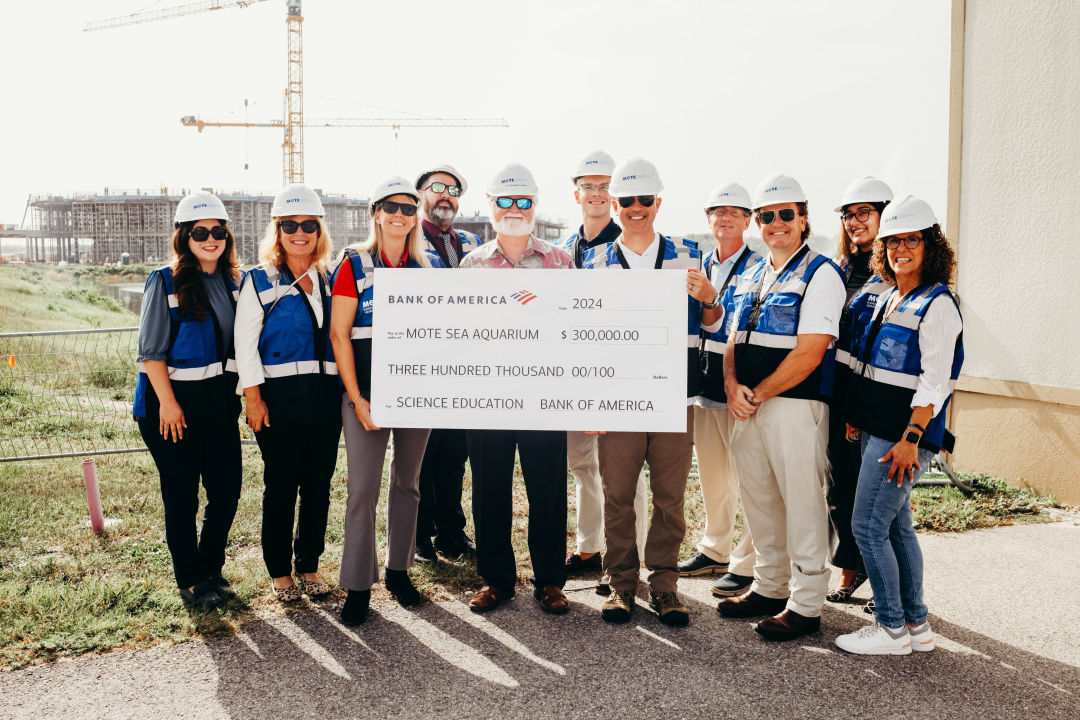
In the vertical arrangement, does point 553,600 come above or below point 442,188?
below

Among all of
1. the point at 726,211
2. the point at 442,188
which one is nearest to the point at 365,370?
the point at 442,188

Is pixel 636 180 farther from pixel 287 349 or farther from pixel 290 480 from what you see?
pixel 290 480

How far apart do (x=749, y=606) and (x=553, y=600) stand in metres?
1.11

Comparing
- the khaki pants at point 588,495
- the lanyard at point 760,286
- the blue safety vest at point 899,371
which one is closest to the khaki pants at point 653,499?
the lanyard at point 760,286

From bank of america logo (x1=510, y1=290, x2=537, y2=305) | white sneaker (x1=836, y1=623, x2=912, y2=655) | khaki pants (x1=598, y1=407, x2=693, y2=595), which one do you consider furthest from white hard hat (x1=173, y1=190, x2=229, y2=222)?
white sneaker (x1=836, y1=623, x2=912, y2=655)

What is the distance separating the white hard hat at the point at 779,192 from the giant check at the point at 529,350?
2.28 ft

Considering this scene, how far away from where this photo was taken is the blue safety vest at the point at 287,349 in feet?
14.3

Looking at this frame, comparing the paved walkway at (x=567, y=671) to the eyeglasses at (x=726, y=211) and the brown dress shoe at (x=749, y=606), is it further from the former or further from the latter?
the eyeglasses at (x=726, y=211)

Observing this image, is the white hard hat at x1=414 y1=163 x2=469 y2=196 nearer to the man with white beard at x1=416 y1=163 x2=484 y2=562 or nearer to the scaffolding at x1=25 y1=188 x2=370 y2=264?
the man with white beard at x1=416 y1=163 x2=484 y2=562

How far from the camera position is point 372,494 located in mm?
4445

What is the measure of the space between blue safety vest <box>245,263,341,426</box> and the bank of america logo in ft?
3.78

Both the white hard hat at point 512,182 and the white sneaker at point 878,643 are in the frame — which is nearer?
the white sneaker at point 878,643

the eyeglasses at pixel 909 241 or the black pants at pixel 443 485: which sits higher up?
the eyeglasses at pixel 909 241

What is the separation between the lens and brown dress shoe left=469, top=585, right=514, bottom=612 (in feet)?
14.7
